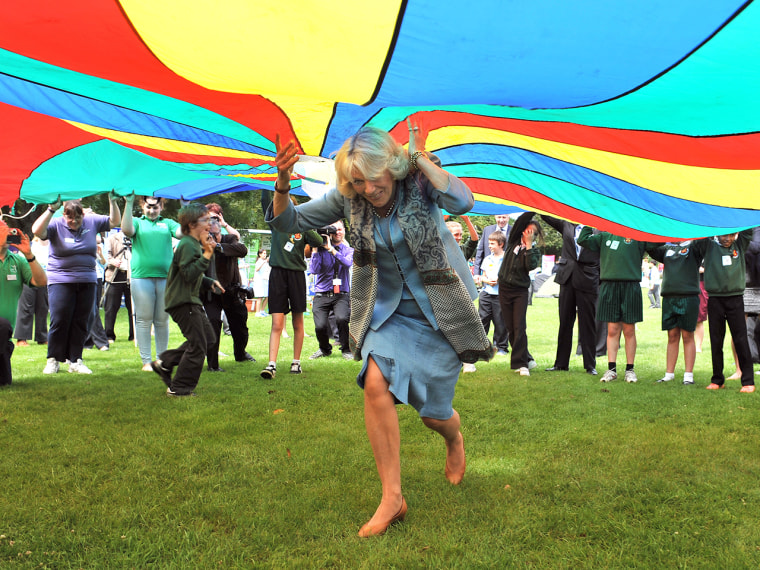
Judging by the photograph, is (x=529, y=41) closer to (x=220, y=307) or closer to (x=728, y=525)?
(x=728, y=525)

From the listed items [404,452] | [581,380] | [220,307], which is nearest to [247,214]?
[220,307]

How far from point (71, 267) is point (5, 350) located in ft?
3.44

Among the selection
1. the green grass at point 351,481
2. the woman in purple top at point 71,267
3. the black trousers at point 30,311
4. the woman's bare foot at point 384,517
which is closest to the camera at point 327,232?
the woman in purple top at point 71,267

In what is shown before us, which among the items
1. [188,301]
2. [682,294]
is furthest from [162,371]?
[682,294]

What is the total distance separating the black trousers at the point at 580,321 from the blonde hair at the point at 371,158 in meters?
5.62

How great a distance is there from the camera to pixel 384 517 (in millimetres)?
3043

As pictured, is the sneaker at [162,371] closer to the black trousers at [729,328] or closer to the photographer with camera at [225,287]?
the photographer with camera at [225,287]

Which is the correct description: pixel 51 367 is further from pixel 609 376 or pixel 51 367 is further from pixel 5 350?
pixel 609 376

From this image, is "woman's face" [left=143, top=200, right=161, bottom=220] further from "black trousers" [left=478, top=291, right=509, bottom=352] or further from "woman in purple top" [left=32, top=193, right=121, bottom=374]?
"black trousers" [left=478, top=291, right=509, bottom=352]

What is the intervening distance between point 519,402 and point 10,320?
5.12 metres

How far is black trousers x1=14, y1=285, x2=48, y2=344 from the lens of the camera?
34.7ft

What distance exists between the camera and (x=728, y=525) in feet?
10.3

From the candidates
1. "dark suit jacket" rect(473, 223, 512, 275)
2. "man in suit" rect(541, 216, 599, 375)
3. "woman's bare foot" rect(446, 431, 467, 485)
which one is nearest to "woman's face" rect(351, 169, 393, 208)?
"woman's bare foot" rect(446, 431, 467, 485)

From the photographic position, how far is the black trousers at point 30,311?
34.7 ft
